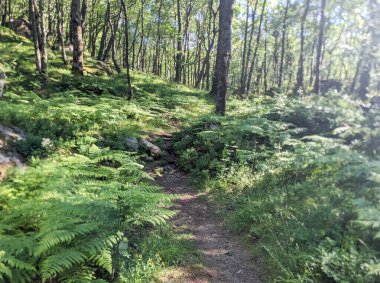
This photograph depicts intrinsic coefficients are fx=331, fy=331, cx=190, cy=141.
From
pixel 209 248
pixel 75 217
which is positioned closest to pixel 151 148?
pixel 209 248

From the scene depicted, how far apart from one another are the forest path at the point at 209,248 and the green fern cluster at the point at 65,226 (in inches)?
33.2

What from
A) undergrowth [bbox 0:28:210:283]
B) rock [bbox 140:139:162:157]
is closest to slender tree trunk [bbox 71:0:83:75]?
undergrowth [bbox 0:28:210:283]

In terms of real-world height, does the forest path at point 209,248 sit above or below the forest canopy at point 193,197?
below

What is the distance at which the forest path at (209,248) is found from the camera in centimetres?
509

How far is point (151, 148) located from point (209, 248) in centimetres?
560

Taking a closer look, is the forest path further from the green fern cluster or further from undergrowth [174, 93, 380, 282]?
the green fern cluster

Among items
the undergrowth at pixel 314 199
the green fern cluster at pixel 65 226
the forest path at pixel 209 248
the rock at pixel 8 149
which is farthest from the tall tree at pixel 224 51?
the green fern cluster at pixel 65 226

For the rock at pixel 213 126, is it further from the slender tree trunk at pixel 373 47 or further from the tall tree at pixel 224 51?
the slender tree trunk at pixel 373 47

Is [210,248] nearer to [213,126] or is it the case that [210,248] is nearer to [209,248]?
[209,248]

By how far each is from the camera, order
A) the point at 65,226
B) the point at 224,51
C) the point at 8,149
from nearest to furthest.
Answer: the point at 65,226
the point at 8,149
the point at 224,51

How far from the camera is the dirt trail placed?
5102 millimetres

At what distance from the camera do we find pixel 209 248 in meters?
6.02

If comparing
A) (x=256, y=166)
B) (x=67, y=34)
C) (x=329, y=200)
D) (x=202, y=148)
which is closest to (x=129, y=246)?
(x=329, y=200)

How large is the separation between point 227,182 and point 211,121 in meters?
3.87
